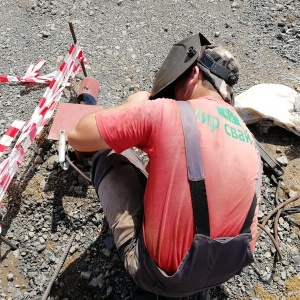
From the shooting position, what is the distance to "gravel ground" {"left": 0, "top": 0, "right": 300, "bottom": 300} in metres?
3.50

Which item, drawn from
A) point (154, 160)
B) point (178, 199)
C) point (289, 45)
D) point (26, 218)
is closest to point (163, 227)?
point (178, 199)

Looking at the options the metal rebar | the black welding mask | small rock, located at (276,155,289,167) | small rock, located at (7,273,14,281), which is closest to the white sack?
small rock, located at (276,155,289,167)

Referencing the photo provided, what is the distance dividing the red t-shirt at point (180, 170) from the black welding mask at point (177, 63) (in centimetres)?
52

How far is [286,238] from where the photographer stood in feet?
12.4

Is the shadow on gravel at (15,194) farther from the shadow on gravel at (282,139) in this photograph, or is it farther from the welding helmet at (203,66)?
the shadow on gravel at (282,139)

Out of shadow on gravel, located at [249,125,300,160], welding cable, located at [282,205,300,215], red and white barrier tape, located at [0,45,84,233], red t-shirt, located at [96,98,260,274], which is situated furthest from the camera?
shadow on gravel, located at [249,125,300,160]

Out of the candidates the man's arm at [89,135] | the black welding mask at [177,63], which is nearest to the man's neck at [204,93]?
the black welding mask at [177,63]

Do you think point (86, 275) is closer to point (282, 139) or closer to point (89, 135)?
point (89, 135)

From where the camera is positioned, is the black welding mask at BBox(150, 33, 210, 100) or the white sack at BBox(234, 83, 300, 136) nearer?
the black welding mask at BBox(150, 33, 210, 100)

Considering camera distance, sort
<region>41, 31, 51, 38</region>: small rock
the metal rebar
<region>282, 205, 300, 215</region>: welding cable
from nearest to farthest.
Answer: the metal rebar < <region>282, 205, 300, 215</region>: welding cable < <region>41, 31, 51, 38</region>: small rock

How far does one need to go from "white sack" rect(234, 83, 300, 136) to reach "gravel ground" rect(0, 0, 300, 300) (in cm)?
23

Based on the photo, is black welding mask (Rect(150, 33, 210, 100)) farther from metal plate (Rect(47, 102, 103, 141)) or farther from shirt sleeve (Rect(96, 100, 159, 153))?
metal plate (Rect(47, 102, 103, 141))

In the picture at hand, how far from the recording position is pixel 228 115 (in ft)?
8.63

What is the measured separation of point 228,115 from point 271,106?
2064mm
